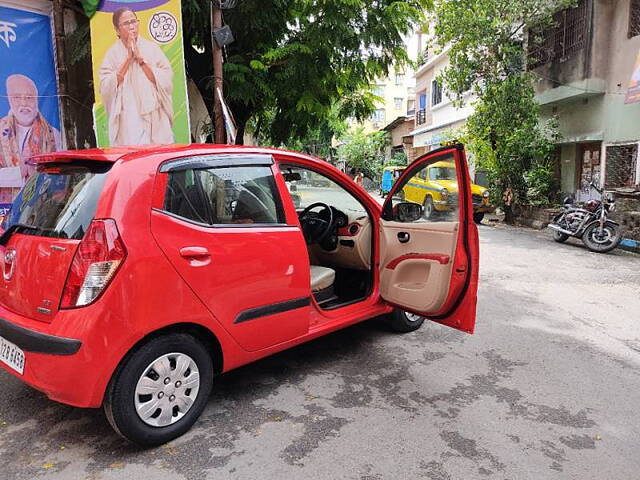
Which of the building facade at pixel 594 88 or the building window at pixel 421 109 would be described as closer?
the building facade at pixel 594 88

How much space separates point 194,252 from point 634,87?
35.5 feet

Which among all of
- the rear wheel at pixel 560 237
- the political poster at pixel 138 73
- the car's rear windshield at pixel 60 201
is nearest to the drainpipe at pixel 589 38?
the rear wheel at pixel 560 237

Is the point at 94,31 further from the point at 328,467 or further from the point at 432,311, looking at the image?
the point at 328,467

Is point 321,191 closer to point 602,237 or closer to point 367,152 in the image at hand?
point 602,237

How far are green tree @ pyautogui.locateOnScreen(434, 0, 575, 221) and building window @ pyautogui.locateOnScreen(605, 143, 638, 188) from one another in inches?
65.7

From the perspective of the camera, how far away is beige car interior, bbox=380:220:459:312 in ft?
11.7

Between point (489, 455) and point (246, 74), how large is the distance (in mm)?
6469

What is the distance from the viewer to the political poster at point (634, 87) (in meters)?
10.0

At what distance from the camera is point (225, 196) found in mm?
3035

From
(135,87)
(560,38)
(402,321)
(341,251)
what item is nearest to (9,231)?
(341,251)

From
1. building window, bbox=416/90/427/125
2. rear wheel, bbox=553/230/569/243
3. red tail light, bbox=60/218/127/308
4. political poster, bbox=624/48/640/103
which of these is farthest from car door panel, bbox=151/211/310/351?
building window, bbox=416/90/427/125

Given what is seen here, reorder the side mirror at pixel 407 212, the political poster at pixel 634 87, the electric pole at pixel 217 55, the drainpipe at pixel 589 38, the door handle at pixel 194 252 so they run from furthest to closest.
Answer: the drainpipe at pixel 589 38 < the political poster at pixel 634 87 < the electric pole at pixel 217 55 < the side mirror at pixel 407 212 < the door handle at pixel 194 252

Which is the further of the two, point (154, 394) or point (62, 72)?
point (62, 72)

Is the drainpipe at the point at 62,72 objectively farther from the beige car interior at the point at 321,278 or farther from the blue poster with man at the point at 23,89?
the beige car interior at the point at 321,278
